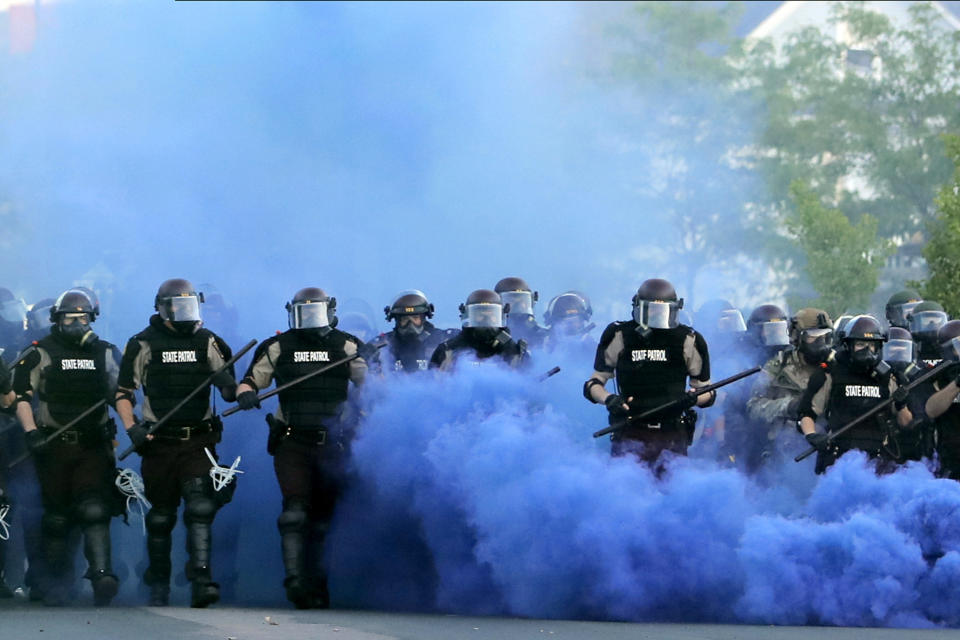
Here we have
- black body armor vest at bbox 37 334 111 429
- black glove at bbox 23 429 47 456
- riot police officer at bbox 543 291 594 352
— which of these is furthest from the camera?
riot police officer at bbox 543 291 594 352

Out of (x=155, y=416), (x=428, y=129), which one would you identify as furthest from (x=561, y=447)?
(x=428, y=129)

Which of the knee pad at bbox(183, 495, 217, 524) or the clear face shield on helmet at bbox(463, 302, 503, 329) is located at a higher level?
the clear face shield on helmet at bbox(463, 302, 503, 329)

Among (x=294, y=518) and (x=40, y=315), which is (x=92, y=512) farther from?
(x=40, y=315)

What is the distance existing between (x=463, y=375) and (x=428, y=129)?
49.7 feet

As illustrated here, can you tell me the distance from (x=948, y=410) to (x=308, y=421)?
14.5 ft

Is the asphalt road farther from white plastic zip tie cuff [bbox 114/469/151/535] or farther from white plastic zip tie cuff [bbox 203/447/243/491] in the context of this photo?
white plastic zip tie cuff [bbox 114/469/151/535]

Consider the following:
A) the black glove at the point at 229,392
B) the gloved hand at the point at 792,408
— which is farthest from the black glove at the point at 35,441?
the gloved hand at the point at 792,408

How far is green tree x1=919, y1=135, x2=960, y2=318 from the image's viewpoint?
58.2 feet

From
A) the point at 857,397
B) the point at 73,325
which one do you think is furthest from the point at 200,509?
the point at 857,397

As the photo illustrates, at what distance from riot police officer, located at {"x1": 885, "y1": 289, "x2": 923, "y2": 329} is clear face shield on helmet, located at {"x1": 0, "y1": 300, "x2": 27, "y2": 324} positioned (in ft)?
23.3

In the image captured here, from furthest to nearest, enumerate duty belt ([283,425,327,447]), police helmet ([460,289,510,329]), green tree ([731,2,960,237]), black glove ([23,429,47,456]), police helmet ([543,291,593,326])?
green tree ([731,2,960,237]) < police helmet ([543,291,593,326]) < police helmet ([460,289,510,329]) < black glove ([23,429,47,456]) < duty belt ([283,425,327,447])

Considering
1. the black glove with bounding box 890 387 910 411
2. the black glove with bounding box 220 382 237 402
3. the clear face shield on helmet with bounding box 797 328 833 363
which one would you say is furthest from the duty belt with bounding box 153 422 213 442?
the clear face shield on helmet with bounding box 797 328 833 363

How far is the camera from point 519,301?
1420cm

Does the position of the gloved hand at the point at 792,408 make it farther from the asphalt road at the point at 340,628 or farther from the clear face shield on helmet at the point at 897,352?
the asphalt road at the point at 340,628
